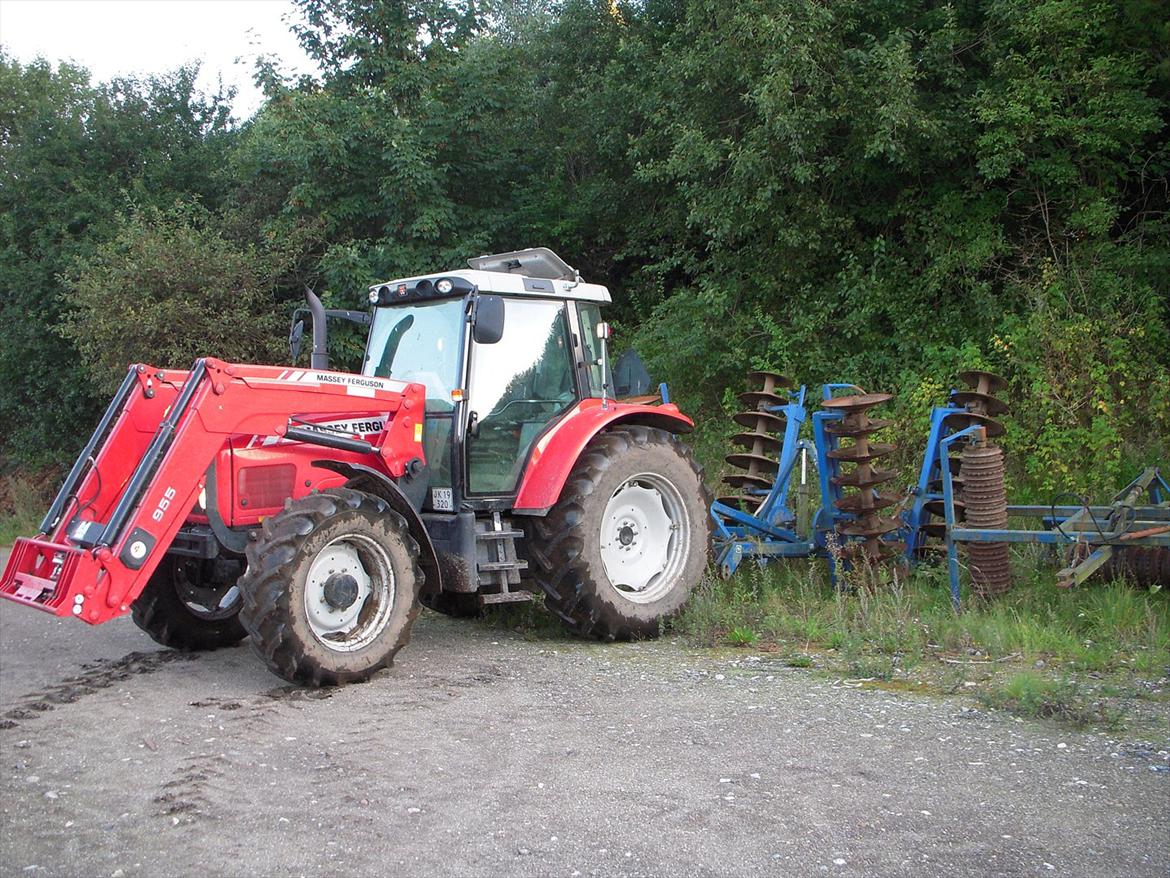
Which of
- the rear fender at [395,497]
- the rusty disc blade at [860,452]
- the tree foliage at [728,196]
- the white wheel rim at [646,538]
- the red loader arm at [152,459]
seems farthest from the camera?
the tree foliage at [728,196]

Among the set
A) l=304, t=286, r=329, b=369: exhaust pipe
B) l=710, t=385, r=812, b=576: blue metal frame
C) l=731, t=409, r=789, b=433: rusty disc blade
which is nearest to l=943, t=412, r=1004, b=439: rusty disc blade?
l=710, t=385, r=812, b=576: blue metal frame

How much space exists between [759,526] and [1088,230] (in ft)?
18.4

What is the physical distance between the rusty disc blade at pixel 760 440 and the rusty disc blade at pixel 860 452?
100 cm

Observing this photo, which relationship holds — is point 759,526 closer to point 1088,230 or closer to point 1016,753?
point 1016,753

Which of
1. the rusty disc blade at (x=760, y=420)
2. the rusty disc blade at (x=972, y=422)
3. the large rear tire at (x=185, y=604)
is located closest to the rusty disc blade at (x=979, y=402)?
the rusty disc blade at (x=972, y=422)

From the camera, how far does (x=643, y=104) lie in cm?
1460

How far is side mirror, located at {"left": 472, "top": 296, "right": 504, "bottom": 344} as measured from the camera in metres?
6.46

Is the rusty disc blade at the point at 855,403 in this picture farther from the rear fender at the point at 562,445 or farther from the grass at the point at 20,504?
the grass at the point at 20,504

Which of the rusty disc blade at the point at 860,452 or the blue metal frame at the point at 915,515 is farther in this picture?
the rusty disc blade at the point at 860,452

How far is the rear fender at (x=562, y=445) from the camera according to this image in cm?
677

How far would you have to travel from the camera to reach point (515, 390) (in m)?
7.04

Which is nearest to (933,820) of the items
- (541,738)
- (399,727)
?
(541,738)

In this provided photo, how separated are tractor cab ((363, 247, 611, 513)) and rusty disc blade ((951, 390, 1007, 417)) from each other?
2661 millimetres

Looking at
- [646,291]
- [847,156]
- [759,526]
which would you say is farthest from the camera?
[646,291]
